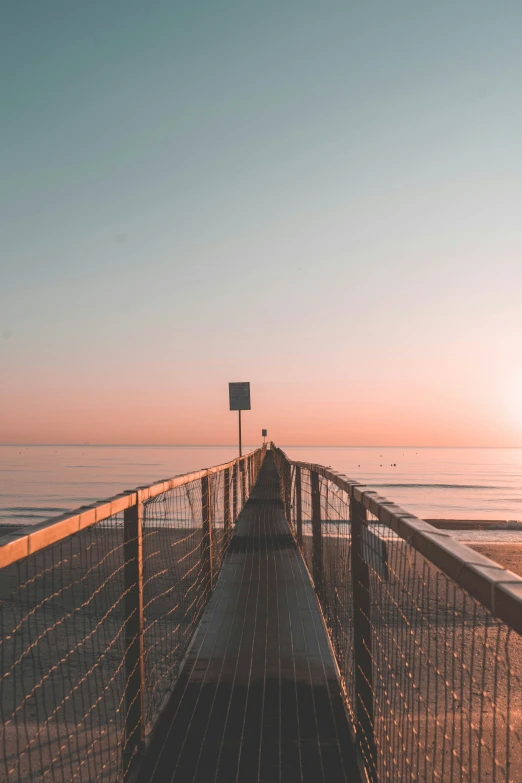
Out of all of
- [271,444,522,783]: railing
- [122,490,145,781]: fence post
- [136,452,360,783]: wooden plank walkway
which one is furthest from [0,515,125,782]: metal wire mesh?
[271,444,522,783]: railing

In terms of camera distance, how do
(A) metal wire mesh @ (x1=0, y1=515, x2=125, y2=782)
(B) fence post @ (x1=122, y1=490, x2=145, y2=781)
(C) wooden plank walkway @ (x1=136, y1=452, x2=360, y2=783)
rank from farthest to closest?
1. (A) metal wire mesh @ (x1=0, y1=515, x2=125, y2=782)
2. (B) fence post @ (x1=122, y1=490, x2=145, y2=781)
3. (C) wooden plank walkway @ (x1=136, y1=452, x2=360, y2=783)

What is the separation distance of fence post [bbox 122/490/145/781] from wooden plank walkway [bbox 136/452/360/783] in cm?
Answer: 19

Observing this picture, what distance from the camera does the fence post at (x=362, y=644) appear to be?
2809mm

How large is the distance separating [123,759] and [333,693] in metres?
1.36

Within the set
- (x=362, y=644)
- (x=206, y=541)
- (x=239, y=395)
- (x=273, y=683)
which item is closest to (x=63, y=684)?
(x=206, y=541)

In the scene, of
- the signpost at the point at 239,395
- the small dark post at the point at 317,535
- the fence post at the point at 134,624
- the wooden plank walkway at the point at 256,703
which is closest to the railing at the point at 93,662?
the fence post at the point at 134,624

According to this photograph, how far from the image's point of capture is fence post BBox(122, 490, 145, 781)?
9.65 ft

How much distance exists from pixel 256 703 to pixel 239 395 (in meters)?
16.7

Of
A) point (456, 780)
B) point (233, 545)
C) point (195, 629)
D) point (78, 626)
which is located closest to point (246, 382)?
point (233, 545)

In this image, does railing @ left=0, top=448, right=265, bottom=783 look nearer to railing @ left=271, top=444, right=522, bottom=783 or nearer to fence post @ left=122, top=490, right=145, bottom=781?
fence post @ left=122, top=490, right=145, bottom=781

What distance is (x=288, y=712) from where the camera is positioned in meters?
3.34

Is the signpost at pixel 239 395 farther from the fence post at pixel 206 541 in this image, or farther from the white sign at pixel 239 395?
the fence post at pixel 206 541

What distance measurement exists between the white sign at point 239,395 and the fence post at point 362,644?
16675 millimetres

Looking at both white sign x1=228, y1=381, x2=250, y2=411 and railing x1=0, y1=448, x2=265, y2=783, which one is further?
white sign x1=228, y1=381, x2=250, y2=411
